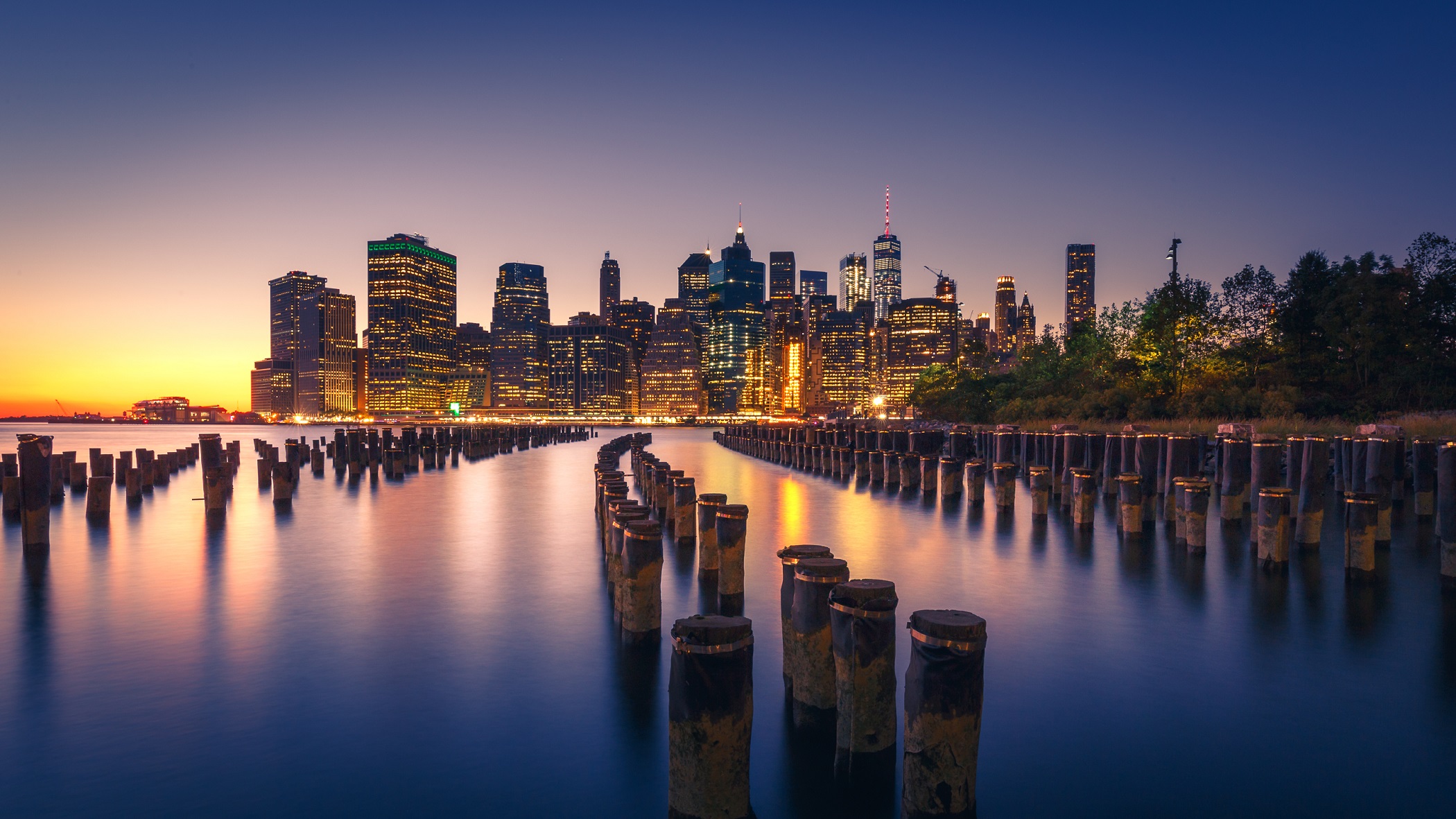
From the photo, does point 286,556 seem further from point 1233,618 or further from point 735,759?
point 1233,618

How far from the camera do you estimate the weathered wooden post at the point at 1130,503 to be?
15.7 m

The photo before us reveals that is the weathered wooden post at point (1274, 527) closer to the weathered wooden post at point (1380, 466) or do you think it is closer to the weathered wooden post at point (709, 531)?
the weathered wooden post at point (1380, 466)

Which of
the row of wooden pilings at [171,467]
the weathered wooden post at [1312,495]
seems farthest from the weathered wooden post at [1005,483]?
the row of wooden pilings at [171,467]

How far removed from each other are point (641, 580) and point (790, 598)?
233 centimetres

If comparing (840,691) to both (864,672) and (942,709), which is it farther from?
(942,709)

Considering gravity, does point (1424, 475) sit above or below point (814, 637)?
above

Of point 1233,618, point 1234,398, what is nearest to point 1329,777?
point 1233,618

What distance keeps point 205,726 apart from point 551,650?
11.6 ft

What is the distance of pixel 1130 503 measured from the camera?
16047mm

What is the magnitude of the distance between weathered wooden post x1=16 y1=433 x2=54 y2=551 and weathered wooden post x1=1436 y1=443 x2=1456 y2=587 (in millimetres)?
23874

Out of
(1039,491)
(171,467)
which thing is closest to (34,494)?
(1039,491)

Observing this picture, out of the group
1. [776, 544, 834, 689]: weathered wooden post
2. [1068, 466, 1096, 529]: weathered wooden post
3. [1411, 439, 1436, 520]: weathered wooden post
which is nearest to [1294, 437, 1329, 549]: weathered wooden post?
[1068, 466, 1096, 529]: weathered wooden post

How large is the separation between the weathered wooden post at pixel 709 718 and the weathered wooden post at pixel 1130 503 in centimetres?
1344

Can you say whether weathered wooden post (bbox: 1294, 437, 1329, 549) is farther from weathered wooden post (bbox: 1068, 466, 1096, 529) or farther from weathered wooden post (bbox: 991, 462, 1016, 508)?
weathered wooden post (bbox: 991, 462, 1016, 508)
